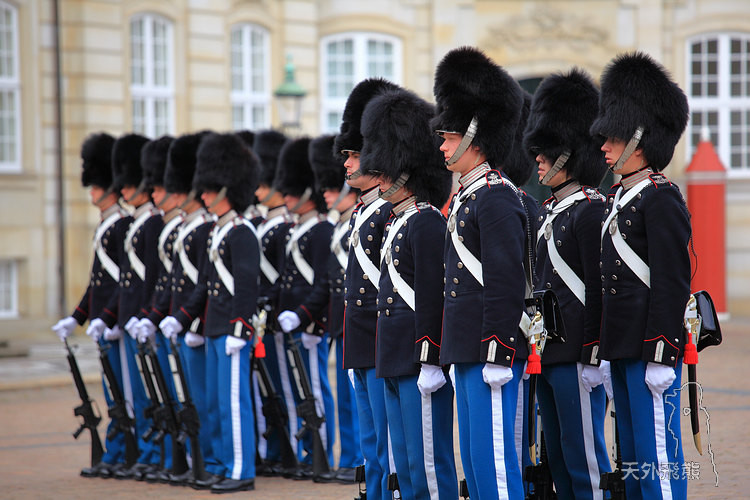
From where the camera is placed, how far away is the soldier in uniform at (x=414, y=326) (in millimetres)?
4965

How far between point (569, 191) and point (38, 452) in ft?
15.7

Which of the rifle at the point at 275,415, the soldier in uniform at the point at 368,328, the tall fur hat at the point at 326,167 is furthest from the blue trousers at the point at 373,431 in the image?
the tall fur hat at the point at 326,167

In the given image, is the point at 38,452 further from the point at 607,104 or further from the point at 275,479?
the point at 607,104

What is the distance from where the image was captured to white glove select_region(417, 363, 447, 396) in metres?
4.90

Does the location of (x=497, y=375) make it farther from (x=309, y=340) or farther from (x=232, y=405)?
(x=309, y=340)

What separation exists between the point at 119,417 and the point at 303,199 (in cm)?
186

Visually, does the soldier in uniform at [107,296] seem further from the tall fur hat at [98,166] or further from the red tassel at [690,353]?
the red tassel at [690,353]

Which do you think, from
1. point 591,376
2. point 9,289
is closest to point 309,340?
point 591,376

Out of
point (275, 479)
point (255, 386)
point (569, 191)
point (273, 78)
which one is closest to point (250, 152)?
point (255, 386)

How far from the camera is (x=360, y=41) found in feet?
63.0

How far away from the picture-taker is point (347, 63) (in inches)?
760

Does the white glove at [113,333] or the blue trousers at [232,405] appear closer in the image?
the blue trousers at [232,405]

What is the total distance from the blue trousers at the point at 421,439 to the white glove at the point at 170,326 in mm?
2185

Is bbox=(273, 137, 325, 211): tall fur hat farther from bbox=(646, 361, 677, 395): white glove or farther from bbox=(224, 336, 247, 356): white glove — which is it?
bbox=(646, 361, 677, 395): white glove
